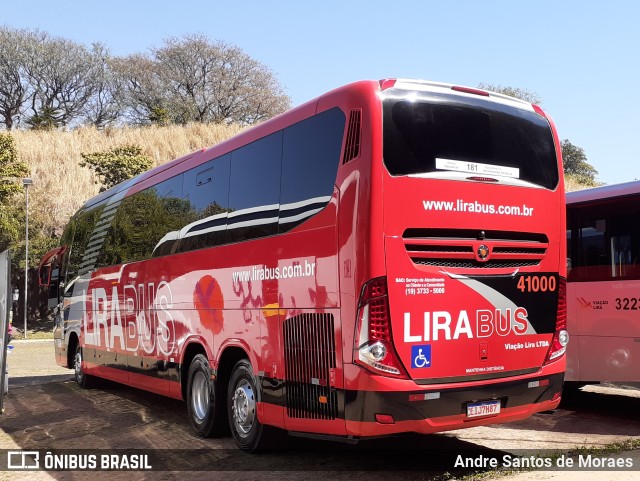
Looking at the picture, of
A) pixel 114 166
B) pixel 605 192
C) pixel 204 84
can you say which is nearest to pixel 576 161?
pixel 204 84

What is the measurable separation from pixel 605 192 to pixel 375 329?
5583 millimetres

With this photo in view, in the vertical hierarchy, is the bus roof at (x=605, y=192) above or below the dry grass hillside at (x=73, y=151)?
below

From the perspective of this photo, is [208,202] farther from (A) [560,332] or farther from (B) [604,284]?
(B) [604,284]

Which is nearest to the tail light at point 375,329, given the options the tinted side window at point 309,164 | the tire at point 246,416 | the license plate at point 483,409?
the license plate at point 483,409

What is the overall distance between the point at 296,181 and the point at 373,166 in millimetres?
1267

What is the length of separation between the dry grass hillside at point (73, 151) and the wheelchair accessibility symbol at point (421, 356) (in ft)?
119

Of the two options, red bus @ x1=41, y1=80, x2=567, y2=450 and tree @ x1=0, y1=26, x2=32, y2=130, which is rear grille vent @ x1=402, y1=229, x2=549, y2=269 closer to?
red bus @ x1=41, y1=80, x2=567, y2=450

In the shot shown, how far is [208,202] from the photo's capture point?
901 cm

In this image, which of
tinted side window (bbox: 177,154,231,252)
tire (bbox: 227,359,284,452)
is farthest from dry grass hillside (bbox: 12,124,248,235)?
tire (bbox: 227,359,284,452)

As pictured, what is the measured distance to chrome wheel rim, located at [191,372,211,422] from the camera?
874 centimetres

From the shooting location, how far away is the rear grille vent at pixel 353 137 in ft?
20.4

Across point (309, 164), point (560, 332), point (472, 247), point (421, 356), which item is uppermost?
point (309, 164)

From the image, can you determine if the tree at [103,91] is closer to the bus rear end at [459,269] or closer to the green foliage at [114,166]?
the green foliage at [114,166]

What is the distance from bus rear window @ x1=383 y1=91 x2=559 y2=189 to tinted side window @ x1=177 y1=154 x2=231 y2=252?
9.76 feet
